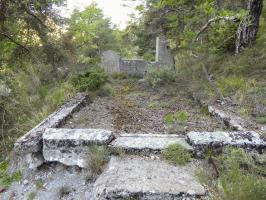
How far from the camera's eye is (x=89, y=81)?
5652 mm

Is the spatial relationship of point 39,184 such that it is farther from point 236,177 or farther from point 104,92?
point 104,92

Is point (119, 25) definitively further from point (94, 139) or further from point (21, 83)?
point (94, 139)

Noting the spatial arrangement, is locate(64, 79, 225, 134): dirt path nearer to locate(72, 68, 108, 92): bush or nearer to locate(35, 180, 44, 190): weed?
locate(72, 68, 108, 92): bush

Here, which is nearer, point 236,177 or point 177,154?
point 236,177

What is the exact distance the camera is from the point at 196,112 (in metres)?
4.28

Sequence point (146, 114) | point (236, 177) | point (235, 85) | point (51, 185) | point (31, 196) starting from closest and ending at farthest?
point (236, 177), point (31, 196), point (51, 185), point (146, 114), point (235, 85)

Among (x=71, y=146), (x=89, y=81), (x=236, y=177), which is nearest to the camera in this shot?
(x=236, y=177)

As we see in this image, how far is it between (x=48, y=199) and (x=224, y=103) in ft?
10.2

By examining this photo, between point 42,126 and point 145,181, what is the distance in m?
1.69

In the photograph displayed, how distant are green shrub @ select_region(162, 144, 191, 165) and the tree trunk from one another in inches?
162

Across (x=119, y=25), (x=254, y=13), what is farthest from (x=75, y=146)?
(x=119, y=25)

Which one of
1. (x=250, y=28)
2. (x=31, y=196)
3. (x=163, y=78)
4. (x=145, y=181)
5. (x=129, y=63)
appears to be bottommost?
(x=31, y=196)

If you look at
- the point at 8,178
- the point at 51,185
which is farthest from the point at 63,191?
the point at 8,178

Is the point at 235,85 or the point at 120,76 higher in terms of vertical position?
the point at 235,85
